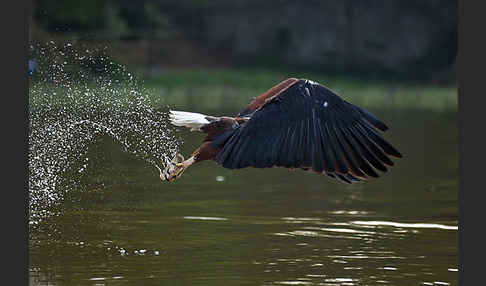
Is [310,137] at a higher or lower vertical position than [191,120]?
lower

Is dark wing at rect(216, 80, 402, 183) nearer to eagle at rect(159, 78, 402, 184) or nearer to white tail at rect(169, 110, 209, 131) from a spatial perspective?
eagle at rect(159, 78, 402, 184)

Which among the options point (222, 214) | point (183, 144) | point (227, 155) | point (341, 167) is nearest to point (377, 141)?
point (341, 167)

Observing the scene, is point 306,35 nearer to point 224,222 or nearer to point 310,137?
point 224,222

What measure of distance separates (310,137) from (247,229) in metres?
1.92

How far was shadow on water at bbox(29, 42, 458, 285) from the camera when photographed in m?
7.21

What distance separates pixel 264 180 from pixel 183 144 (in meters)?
2.98

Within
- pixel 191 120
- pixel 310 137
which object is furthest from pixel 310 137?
pixel 191 120

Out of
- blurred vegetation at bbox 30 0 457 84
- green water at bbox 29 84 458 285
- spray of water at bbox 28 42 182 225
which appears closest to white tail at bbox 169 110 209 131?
spray of water at bbox 28 42 182 225

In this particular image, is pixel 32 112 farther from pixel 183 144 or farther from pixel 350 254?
pixel 350 254

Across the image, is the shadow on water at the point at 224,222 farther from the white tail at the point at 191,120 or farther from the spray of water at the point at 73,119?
Answer: the white tail at the point at 191,120

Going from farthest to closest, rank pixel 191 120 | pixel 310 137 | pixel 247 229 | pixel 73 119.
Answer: pixel 73 119
pixel 247 229
pixel 191 120
pixel 310 137

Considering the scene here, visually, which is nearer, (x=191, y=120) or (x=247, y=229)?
(x=191, y=120)

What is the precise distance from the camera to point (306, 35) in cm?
3369

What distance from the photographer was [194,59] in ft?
104
